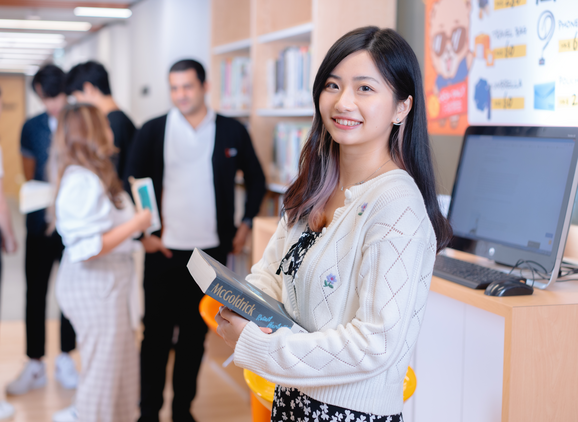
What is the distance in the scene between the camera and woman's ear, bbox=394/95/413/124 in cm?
120

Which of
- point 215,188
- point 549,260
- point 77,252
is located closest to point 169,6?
point 215,188

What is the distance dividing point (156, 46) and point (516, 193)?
14.8 ft

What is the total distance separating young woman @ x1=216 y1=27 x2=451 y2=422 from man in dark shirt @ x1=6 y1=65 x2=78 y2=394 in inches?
104

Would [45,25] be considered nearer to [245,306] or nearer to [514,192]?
[514,192]

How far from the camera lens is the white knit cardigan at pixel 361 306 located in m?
1.05

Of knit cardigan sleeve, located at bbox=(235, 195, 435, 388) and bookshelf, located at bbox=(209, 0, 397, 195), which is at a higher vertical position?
bookshelf, located at bbox=(209, 0, 397, 195)

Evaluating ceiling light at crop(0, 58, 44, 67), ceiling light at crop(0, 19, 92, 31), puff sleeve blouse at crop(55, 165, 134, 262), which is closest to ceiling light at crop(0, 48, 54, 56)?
ceiling light at crop(0, 58, 44, 67)

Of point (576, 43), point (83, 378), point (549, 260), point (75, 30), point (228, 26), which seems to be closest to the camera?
point (549, 260)

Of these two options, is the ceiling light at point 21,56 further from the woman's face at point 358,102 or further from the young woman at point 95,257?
the woman's face at point 358,102

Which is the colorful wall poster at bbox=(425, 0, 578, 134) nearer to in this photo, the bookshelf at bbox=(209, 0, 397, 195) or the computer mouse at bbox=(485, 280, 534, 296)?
the bookshelf at bbox=(209, 0, 397, 195)

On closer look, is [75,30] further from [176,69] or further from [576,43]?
[576,43]

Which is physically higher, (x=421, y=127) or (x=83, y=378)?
(x=421, y=127)

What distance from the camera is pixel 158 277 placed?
3.03 metres

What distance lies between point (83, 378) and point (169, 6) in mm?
3589
